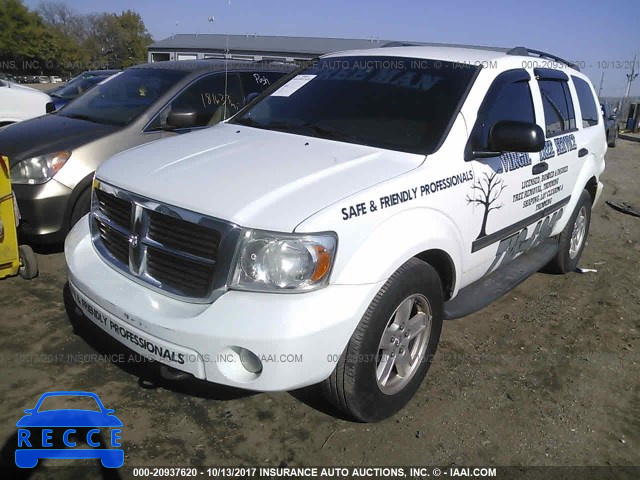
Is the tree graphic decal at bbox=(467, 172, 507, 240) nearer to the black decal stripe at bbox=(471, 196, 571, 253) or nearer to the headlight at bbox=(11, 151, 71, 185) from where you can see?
the black decal stripe at bbox=(471, 196, 571, 253)

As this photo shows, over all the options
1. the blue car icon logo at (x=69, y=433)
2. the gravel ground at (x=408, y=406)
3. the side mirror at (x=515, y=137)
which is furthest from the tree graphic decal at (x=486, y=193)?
the blue car icon logo at (x=69, y=433)

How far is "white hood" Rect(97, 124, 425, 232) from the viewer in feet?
7.66

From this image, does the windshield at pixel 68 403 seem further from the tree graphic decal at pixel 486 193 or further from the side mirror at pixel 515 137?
the side mirror at pixel 515 137

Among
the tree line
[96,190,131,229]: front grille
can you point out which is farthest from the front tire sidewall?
the tree line

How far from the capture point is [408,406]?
3.02 metres

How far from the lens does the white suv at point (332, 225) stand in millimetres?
2268

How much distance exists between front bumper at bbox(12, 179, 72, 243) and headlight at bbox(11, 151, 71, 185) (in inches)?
2.3

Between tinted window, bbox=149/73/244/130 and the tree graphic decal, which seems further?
tinted window, bbox=149/73/244/130

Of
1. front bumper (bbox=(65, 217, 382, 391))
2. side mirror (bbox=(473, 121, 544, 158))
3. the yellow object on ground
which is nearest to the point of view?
front bumper (bbox=(65, 217, 382, 391))

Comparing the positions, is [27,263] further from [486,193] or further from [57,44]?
[57,44]

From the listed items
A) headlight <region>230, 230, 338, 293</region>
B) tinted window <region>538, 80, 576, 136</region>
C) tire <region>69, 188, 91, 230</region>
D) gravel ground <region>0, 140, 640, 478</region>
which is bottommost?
gravel ground <region>0, 140, 640, 478</region>

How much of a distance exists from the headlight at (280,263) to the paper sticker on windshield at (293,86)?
1884 mm

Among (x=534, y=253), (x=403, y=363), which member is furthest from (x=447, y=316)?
(x=534, y=253)

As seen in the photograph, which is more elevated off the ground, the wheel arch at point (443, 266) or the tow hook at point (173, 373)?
the wheel arch at point (443, 266)
